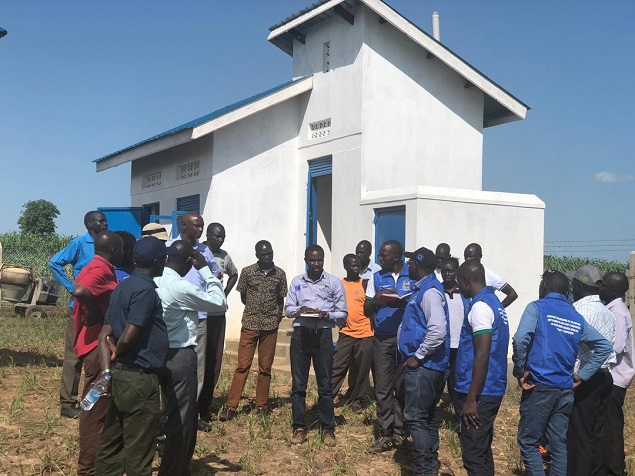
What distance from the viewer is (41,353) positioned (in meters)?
10.5

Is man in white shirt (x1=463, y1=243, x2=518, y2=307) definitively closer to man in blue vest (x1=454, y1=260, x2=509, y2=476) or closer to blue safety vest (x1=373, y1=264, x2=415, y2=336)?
blue safety vest (x1=373, y1=264, x2=415, y2=336)

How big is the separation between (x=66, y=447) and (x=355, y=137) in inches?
302

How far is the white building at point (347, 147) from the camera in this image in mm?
11273

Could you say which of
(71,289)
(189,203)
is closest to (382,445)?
(71,289)

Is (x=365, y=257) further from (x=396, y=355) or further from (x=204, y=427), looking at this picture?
(x=204, y=427)

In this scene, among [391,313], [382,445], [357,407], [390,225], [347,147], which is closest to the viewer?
[382,445]

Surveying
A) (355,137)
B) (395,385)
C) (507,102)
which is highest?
(507,102)

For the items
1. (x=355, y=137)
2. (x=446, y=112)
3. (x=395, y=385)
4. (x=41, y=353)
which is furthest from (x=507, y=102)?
(x=41, y=353)

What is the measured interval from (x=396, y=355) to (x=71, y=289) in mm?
3241

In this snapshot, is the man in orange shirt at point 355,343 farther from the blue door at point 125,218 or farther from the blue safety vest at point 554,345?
the blue door at point 125,218

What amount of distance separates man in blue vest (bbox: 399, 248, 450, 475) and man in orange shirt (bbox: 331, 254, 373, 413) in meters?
2.44

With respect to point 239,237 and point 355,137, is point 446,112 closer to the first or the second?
point 355,137

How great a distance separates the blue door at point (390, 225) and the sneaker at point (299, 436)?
4583 mm

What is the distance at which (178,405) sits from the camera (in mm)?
4695
